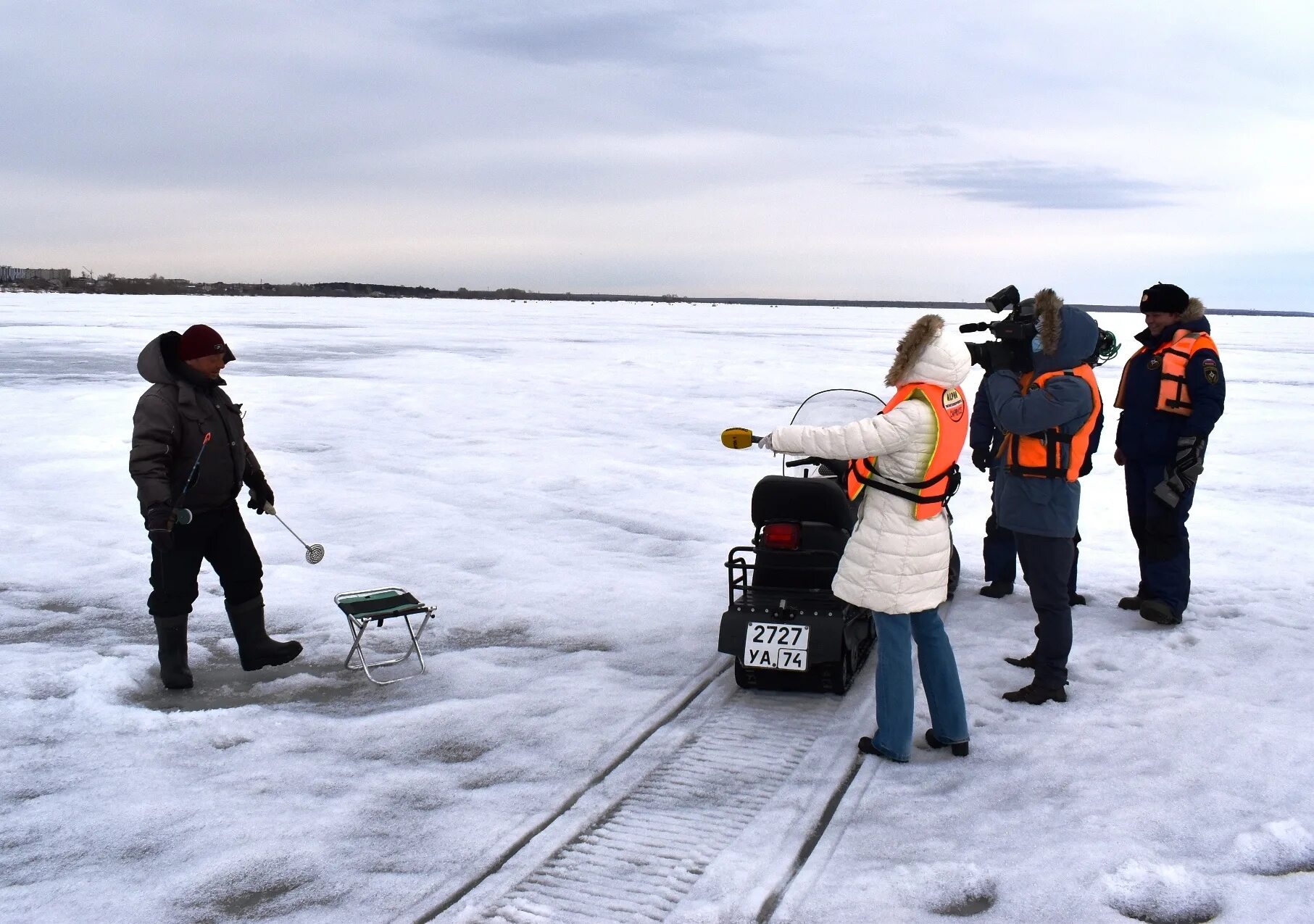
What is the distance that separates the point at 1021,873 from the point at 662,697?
1.70 metres

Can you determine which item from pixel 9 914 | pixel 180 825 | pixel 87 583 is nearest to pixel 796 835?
pixel 180 825

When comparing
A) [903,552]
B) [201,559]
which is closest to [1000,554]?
[903,552]

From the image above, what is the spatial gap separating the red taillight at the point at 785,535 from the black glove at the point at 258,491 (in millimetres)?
2213

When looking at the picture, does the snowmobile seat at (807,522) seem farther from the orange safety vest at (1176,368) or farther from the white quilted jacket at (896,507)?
the orange safety vest at (1176,368)

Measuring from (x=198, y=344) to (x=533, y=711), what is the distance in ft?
6.51

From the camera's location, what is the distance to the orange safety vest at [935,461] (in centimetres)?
341

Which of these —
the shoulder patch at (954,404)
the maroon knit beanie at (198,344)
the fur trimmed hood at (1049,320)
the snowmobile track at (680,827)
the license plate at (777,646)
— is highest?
the fur trimmed hood at (1049,320)

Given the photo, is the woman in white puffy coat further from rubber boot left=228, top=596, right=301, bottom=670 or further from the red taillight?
rubber boot left=228, top=596, right=301, bottom=670

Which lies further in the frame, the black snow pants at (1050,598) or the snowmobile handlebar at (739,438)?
the black snow pants at (1050,598)

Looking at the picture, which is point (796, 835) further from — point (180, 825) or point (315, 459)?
point (315, 459)

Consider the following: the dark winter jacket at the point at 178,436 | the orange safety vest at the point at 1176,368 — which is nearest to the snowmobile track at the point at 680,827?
the dark winter jacket at the point at 178,436

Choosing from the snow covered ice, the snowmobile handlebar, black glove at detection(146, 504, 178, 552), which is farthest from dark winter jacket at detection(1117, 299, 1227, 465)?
black glove at detection(146, 504, 178, 552)

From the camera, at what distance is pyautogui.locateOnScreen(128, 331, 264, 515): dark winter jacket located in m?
4.02

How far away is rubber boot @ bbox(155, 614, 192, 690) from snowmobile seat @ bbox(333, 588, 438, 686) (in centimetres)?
63
